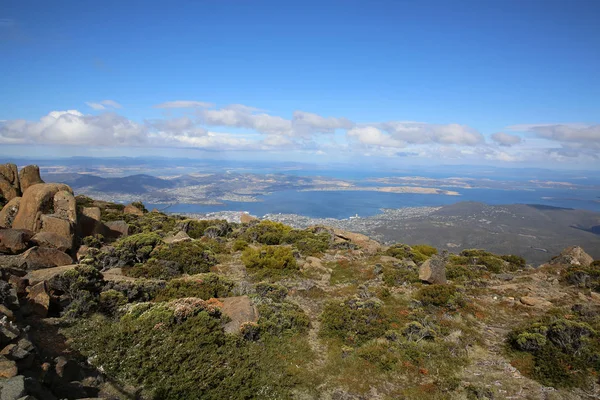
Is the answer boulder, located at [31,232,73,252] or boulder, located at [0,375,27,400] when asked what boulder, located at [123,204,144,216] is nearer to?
boulder, located at [31,232,73,252]

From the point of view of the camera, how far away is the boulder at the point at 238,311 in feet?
33.2

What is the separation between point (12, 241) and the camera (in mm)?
13422

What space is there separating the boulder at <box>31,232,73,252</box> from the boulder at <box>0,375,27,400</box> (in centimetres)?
1207

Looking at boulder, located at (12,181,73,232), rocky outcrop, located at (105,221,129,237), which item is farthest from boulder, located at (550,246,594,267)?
boulder, located at (12,181,73,232)

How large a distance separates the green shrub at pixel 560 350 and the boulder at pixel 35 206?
23527mm

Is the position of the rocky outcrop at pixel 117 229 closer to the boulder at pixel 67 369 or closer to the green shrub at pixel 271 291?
the green shrub at pixel 271 291

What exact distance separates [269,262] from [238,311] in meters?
6.76

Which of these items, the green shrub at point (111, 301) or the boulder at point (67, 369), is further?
the green shrub at point (111, 301)

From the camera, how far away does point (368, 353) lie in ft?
31.2

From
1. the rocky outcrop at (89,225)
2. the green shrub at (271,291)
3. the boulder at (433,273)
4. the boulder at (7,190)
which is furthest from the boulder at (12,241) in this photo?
the boulder at (433,273)

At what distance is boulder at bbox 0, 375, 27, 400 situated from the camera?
14.5ft

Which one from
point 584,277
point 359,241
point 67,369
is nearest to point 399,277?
point 359,241

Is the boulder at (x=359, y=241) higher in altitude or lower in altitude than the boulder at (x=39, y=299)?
lower

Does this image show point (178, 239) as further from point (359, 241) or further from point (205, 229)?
point (359, 241)
